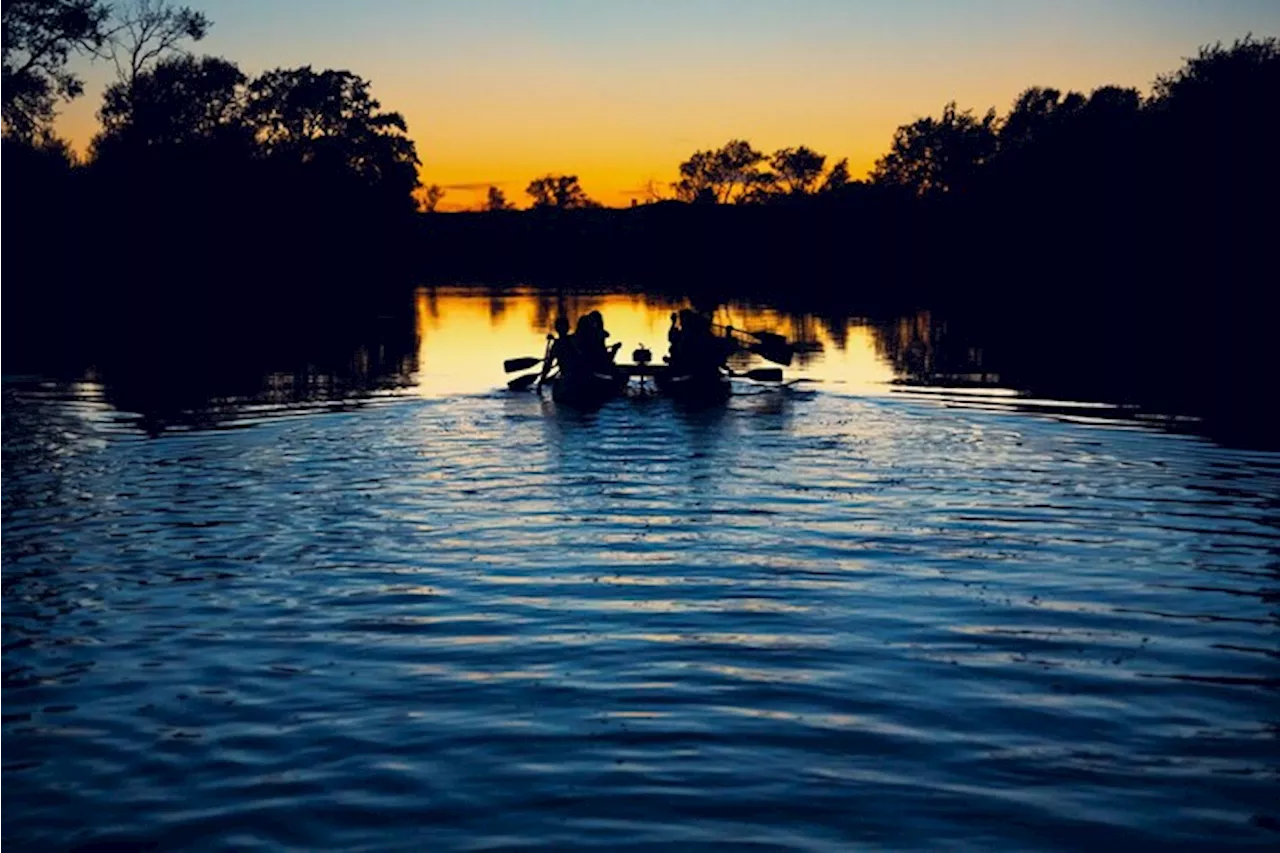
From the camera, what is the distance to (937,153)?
18475 centimetres

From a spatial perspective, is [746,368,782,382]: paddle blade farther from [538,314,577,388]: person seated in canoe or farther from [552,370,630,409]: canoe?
[538,314,577,388]: person seated in canoe

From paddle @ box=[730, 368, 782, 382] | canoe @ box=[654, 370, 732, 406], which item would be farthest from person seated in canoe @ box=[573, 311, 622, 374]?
paddle @ box=[730, 368, 782, 382]

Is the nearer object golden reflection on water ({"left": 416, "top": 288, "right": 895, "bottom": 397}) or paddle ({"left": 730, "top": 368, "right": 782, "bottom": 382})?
paddle ({"left": 730, "top": 368, "right": 782, "bottom": 382})

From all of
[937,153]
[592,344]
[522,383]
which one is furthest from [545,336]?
[937,153]

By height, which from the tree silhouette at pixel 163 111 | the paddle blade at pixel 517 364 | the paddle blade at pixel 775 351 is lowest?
the paddle blade at pixel 517 364

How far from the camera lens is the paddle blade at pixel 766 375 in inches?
1433

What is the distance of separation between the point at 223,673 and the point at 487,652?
2454 mm

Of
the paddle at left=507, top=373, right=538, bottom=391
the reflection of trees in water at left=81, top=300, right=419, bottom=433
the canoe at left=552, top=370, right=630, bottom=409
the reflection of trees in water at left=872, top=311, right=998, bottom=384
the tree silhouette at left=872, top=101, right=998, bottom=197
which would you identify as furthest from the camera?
the tree silhouette at left=872, top=101, right=998, bottom=197

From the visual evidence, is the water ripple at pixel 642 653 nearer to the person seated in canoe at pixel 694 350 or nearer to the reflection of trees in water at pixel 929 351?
the person seated in canoe at pixel 694 350

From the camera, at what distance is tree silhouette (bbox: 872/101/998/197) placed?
583ft

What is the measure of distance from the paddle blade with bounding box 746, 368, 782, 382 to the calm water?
9.83 meters

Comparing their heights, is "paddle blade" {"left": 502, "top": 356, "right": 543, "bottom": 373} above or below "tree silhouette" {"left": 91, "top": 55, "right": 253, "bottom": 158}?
below

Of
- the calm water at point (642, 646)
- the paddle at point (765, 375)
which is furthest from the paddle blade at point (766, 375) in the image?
the calm water at point (642, 646)

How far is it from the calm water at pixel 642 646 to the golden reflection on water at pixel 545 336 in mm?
15666
